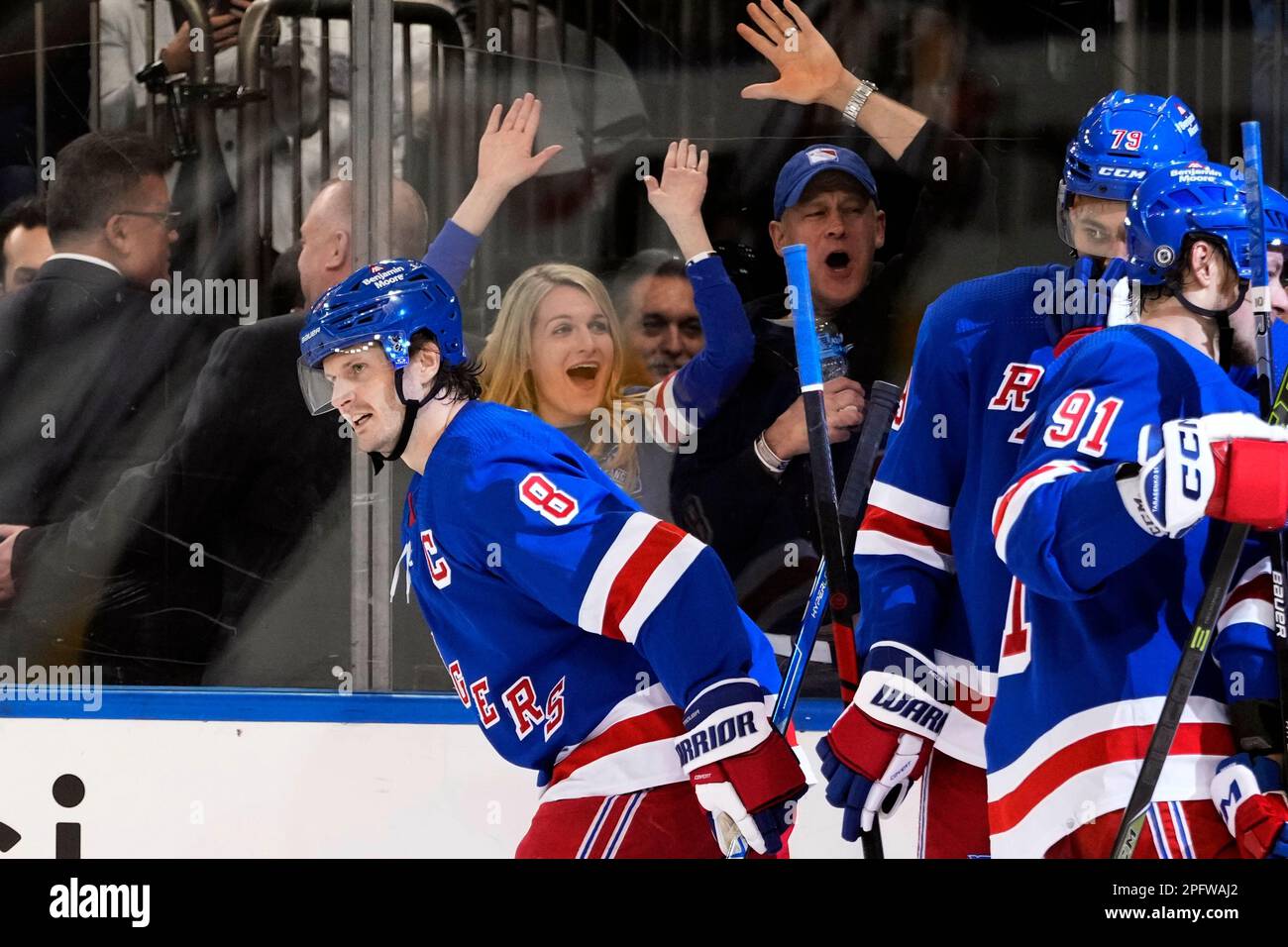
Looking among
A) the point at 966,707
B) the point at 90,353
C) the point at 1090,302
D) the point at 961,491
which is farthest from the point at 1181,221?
the point at 90,353

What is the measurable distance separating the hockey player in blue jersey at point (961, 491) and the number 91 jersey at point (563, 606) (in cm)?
21

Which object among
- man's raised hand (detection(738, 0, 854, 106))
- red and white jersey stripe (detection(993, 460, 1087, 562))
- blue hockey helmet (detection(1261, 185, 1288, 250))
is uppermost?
man's raised hand (detection(738, 0, 854, 106))

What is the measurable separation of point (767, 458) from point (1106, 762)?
107 centimetres

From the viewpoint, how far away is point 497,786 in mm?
2996

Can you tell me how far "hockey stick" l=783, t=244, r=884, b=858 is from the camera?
2.72 meters

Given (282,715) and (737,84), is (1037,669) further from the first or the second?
(282,715)

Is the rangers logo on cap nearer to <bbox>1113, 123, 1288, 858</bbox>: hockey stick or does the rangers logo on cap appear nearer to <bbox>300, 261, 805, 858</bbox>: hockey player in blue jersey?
<bbox>300, 261, 805, 858</bbox>: hockey player in blue jersey

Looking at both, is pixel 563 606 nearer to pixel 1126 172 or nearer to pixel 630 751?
pixel 630 751

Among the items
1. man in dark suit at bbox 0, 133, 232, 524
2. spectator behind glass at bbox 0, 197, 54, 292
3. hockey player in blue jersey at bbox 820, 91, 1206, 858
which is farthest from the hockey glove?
spectator behind glass at bbox 0, 197, 54, 292

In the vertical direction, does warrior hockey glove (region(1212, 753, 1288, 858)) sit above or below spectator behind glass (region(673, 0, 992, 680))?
below

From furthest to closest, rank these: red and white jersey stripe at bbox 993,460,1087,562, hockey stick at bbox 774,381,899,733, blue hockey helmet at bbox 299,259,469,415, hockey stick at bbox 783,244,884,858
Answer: hockey stick at bbox 774,381,899,733, hockey stick at bbox 783,244,884,858, blue hockey helmet at bbox 299,259,469,415, red and white jersey stripe at bbox 993,460,1087,562

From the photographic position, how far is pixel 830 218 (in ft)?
9.70
